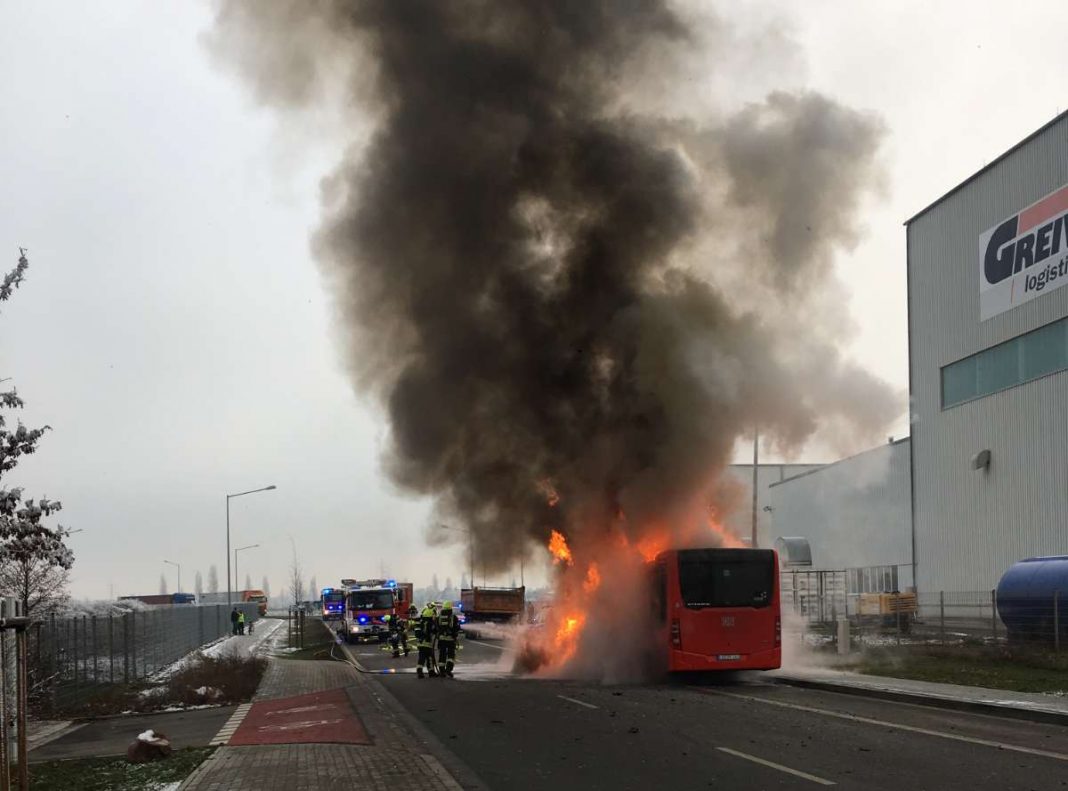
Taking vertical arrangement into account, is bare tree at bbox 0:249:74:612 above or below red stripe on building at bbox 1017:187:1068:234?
below

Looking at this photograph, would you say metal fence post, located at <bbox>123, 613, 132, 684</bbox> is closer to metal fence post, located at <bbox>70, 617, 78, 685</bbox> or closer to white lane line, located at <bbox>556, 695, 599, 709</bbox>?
metal fence post, located at <bbox>70, 617, 78, 685</bbox>

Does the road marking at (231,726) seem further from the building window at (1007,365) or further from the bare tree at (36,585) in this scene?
the building window at (1007,365)

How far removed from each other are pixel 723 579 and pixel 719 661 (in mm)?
1393

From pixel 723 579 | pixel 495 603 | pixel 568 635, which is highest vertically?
pixel 723 579

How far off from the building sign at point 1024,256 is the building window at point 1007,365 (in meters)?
1.11

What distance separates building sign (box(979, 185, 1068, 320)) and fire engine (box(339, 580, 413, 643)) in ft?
82.0

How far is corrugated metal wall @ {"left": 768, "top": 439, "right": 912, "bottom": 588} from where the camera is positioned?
40.9m

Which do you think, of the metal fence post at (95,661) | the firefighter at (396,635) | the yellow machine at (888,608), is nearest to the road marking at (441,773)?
the metal fence post at (95,661)

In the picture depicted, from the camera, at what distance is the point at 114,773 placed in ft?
35.2

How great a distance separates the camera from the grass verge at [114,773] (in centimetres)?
991

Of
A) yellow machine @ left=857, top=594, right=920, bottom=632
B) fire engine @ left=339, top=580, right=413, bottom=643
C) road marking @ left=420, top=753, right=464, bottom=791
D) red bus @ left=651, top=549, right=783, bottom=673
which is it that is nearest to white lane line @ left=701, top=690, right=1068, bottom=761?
red bus @ left=651, top=549, right=783, bottom=673

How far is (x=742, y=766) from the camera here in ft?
31.6

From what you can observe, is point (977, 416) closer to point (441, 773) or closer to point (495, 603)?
point (441, 773)

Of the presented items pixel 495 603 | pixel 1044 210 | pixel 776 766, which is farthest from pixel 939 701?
pixel 495 603
